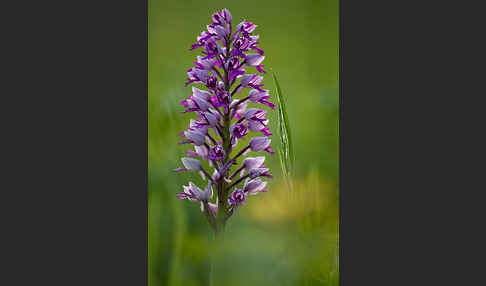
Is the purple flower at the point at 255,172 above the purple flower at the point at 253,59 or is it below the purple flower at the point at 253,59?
below

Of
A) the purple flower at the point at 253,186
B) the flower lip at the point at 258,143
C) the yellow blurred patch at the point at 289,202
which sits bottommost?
the yellow blurred patch at the point at 289,202

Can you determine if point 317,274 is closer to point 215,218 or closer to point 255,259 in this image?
point 255,259

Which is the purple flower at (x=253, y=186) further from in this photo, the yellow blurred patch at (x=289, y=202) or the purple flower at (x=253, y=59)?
the purple flower at (x=253, y=59)

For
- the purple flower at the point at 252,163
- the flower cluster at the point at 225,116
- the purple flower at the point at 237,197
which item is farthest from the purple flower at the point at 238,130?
the purple flower at the point at 237,197

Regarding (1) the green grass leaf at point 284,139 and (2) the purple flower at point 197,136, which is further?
(1) the green grass leaf at point 284,139

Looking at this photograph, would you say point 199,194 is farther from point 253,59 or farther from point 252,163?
point 253,59

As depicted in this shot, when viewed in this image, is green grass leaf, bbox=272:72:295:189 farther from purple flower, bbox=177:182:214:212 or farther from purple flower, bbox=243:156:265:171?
purple flower, bbox=177:182:214:212

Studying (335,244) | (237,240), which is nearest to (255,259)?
(237,240)
